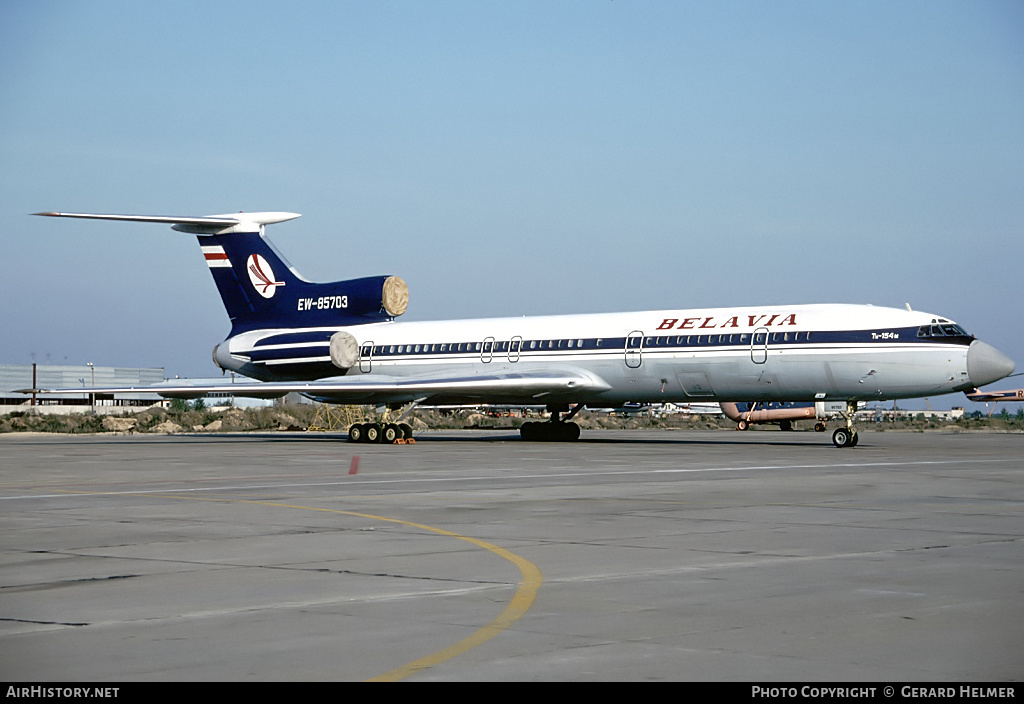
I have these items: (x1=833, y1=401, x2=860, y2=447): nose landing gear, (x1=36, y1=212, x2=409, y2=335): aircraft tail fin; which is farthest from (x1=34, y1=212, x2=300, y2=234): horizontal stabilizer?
(x1=833, y1=401, x2=860, y2=447): nose landing gear

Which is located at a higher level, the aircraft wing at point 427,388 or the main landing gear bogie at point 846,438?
the aircraft wing at point 427,388

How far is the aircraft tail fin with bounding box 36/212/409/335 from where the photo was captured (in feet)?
134

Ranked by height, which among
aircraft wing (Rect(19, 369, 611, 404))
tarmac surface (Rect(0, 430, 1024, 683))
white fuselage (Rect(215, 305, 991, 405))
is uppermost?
white fuselage (Rect(215, 305, 991, 405))

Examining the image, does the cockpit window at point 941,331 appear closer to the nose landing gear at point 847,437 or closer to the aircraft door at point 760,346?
the nose landing gear at point 847,437

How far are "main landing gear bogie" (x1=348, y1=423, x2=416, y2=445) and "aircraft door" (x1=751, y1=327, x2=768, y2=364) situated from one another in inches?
442

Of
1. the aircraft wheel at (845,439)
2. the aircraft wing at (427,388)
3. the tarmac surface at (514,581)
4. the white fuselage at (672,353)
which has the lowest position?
the tarmac surface at (514,581)

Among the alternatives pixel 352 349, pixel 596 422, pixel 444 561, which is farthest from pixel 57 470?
pixel 596 422

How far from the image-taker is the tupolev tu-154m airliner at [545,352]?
3047cm

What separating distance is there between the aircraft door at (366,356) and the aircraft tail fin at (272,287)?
1.28 metres

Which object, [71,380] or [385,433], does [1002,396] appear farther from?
[71,380]

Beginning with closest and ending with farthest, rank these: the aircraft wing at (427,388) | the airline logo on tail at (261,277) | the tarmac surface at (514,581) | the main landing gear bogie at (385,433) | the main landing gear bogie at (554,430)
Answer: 1. the tarmac surface at (514,581)
2. the aircraft wing at (427,388)
3. the main landing gear bogie at (385,433)
4. the main landing gear bogie at (554,430)
5. the airline logo on tail at (261,277)

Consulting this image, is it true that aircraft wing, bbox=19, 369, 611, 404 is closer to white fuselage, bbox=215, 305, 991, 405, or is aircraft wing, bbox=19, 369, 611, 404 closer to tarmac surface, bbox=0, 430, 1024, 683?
white fuselage, bbox=215, 305, 991, 405

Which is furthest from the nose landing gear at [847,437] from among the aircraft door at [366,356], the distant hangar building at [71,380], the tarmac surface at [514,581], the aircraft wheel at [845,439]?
the distant hangar building at [71,380]
